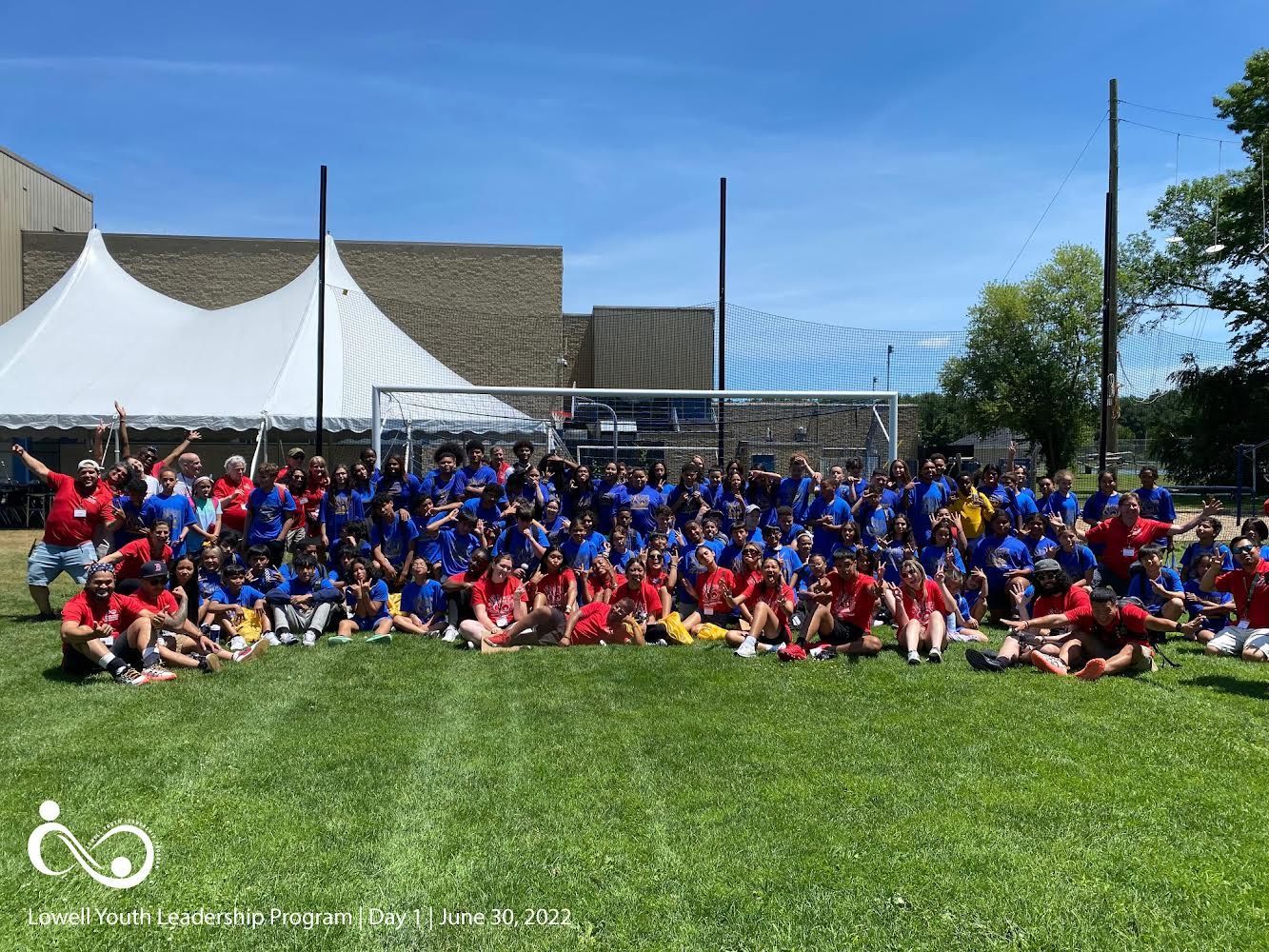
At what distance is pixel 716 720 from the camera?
5.56m

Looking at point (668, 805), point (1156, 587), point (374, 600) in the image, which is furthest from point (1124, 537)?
point (374, 600)

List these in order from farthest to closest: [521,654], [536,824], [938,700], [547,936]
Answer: [521,654] → [938,700] → [536,824] → [547,936]

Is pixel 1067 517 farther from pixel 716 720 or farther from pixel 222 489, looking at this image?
pixel 222 489

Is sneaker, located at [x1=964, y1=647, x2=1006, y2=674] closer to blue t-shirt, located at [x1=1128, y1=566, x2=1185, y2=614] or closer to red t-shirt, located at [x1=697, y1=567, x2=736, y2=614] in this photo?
red t-shirt, located at [x1=697, y1=567, x2=736, y2=614]

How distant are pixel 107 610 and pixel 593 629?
12.8ft

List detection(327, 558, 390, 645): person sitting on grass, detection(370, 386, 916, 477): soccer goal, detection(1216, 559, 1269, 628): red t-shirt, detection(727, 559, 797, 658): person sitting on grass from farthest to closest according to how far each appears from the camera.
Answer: detection(370, 386, 916, 477): soccer goal < detection(327, 558, 390, 645): person sitting on grass < detection(727, 559, 797, 658): person sitting on grass < detection(1216, 559, 1269, 628): red t-shirt

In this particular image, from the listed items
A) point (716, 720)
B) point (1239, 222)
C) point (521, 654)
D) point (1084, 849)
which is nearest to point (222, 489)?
point (521, 654)

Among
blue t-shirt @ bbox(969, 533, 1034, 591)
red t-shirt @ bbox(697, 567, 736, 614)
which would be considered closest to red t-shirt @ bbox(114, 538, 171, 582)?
red t-shirt @ bbox(697, 567, 736, 614)

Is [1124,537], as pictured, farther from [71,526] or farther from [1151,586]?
[71,526]

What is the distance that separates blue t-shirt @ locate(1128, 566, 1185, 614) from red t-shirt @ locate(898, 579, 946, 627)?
7.57 ft

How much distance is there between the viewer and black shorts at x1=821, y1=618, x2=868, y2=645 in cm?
761

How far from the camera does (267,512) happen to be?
30.6 feet

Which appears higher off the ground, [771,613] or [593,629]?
[771,613]

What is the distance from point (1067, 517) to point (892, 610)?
343 centimetres
